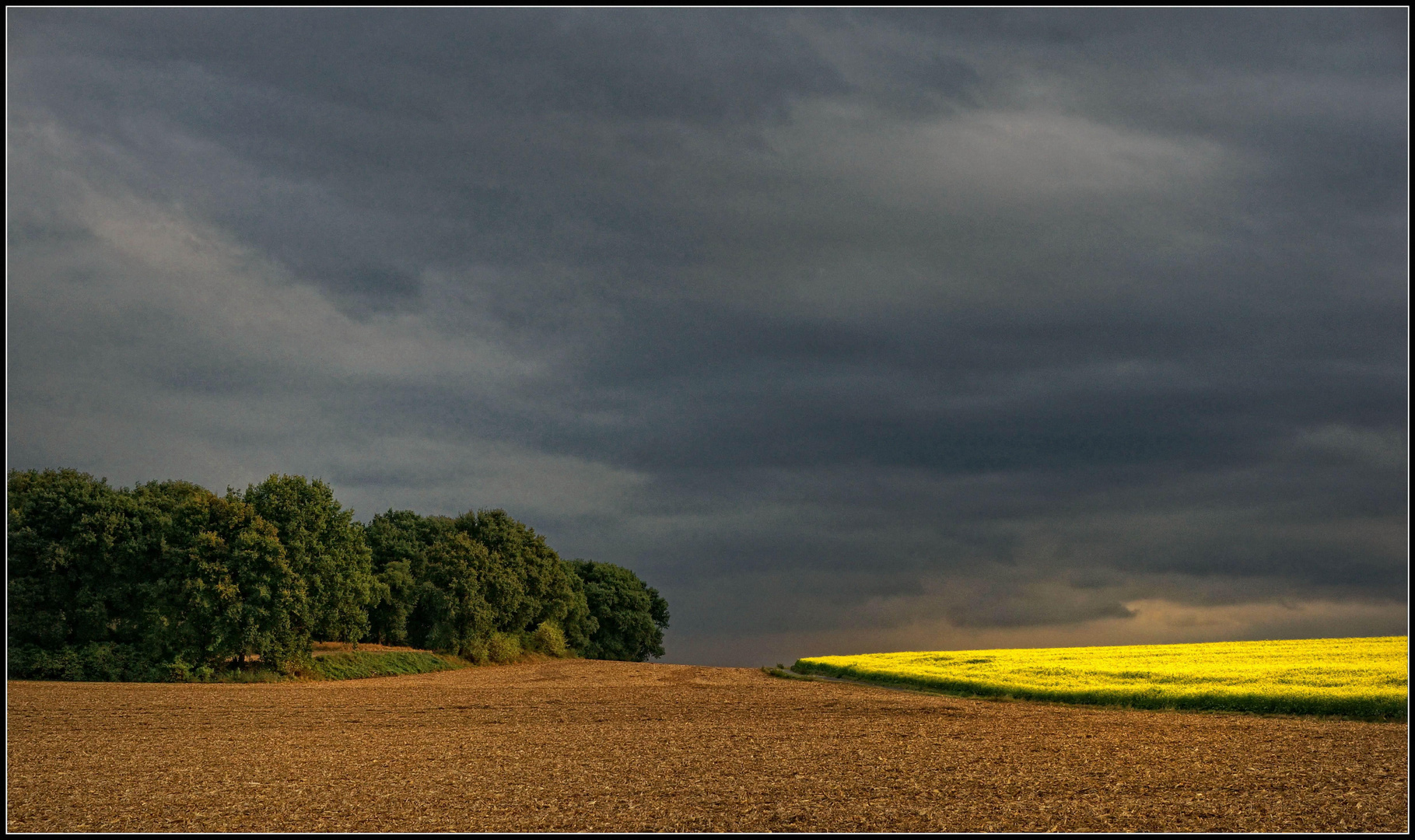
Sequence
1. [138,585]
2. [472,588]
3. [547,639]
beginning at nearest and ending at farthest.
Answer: [138,585]
[472,588]
[547,639]

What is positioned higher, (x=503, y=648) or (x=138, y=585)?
(x=138, y=585)

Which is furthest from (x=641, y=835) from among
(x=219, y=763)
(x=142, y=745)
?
(x=142, y=745)

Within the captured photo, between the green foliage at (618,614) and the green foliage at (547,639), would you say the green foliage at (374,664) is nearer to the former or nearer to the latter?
the green foliage at (547,639)

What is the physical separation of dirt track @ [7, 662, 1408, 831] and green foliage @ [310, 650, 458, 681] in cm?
2077

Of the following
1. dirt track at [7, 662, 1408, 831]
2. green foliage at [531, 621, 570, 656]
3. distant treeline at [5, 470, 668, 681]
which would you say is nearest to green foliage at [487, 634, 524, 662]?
green foliage at [531, 621, 570, 656]

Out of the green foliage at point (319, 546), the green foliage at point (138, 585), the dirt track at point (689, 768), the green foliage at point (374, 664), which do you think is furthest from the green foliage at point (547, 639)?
the dirt track at point (689, 768)

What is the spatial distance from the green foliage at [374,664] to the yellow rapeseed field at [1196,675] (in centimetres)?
2970

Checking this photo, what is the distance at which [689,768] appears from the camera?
2431cm

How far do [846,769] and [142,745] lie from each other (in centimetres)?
2123

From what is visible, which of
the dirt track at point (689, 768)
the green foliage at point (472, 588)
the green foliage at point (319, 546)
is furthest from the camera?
the green foliage at point (472, 588)

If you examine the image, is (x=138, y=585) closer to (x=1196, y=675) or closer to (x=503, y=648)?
(x=503, y=648)

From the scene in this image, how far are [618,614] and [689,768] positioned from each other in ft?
285

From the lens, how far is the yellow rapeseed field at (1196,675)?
37.6m

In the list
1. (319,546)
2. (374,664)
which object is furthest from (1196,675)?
(374,664)
